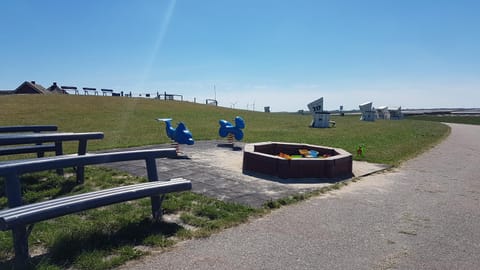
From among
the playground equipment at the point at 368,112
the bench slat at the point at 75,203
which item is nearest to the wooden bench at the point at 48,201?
the bench slat at the point at 75,203

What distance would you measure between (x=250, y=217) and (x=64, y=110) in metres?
27.9

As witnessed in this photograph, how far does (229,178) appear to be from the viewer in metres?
5.95

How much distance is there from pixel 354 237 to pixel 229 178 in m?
2.91

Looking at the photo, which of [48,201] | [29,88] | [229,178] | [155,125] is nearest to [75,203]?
[48,201]

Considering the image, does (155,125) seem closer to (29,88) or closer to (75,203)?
(75,203)

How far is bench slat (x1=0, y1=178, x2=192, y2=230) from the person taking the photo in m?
2.44

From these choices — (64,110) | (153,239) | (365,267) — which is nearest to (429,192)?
(365,267)

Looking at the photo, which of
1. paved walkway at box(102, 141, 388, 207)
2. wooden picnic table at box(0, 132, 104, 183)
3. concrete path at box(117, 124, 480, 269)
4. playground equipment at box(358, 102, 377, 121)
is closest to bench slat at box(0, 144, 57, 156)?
wooden picnic table at box(0, 132, 104, 183)

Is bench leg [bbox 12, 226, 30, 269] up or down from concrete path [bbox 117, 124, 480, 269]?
up

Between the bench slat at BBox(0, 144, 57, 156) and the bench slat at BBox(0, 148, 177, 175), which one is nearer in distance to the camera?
the bench slat at BBox(0, 148, 177, 175)

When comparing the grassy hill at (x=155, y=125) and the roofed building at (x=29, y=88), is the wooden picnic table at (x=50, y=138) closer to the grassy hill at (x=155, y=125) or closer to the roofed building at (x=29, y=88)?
the grassy hill at (x=155, y=125)

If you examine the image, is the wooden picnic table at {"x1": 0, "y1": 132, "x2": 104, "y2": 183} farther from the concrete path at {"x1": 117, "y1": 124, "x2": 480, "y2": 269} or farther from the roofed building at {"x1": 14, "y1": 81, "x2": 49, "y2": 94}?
the roofed building at {"x1": 14, "y1": 81, "x2": 49, "y2": 94}

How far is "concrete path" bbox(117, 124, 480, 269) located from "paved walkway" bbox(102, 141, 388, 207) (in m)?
0.60

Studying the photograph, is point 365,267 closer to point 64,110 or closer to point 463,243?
point 463,243
